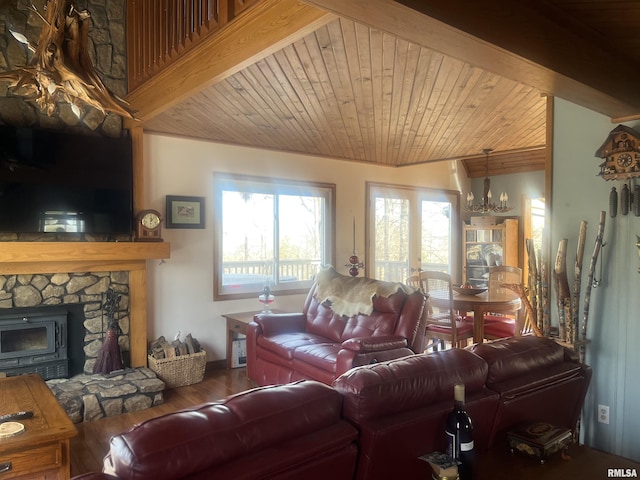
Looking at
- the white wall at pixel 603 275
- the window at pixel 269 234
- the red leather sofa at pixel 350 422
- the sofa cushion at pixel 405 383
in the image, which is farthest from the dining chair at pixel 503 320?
the sofa cushion at pixel 405 383

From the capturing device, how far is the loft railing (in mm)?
2789

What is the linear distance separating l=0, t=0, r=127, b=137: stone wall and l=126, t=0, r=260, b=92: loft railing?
0.36 feet

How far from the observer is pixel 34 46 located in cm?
250

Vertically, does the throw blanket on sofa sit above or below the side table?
above

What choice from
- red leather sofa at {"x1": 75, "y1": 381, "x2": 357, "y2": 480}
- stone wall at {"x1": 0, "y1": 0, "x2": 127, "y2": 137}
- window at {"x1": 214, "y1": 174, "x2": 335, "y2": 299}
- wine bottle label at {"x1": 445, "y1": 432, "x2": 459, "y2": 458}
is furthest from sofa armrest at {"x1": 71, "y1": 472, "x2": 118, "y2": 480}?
window at {"x1": 214, "y1": 174, "x2": 335, "y2": 299}

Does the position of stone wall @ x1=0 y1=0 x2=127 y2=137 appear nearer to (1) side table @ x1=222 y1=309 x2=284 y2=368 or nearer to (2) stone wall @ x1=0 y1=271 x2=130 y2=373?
(2) stone wall @ x1=0 y1=271 x2=130 y2=373

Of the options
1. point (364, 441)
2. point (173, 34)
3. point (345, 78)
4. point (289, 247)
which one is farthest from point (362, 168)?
point (364, 441)

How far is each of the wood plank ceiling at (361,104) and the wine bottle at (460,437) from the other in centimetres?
203

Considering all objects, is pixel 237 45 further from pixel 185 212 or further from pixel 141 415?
pixel 141 415

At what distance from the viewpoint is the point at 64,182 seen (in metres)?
3.96

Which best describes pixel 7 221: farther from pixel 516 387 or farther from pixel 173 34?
pixel 516 387

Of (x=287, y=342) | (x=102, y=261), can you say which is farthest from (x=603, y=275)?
(x=102, y=261)

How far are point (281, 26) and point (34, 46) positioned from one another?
1.37 metres

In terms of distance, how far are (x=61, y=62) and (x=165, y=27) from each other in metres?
1.25
